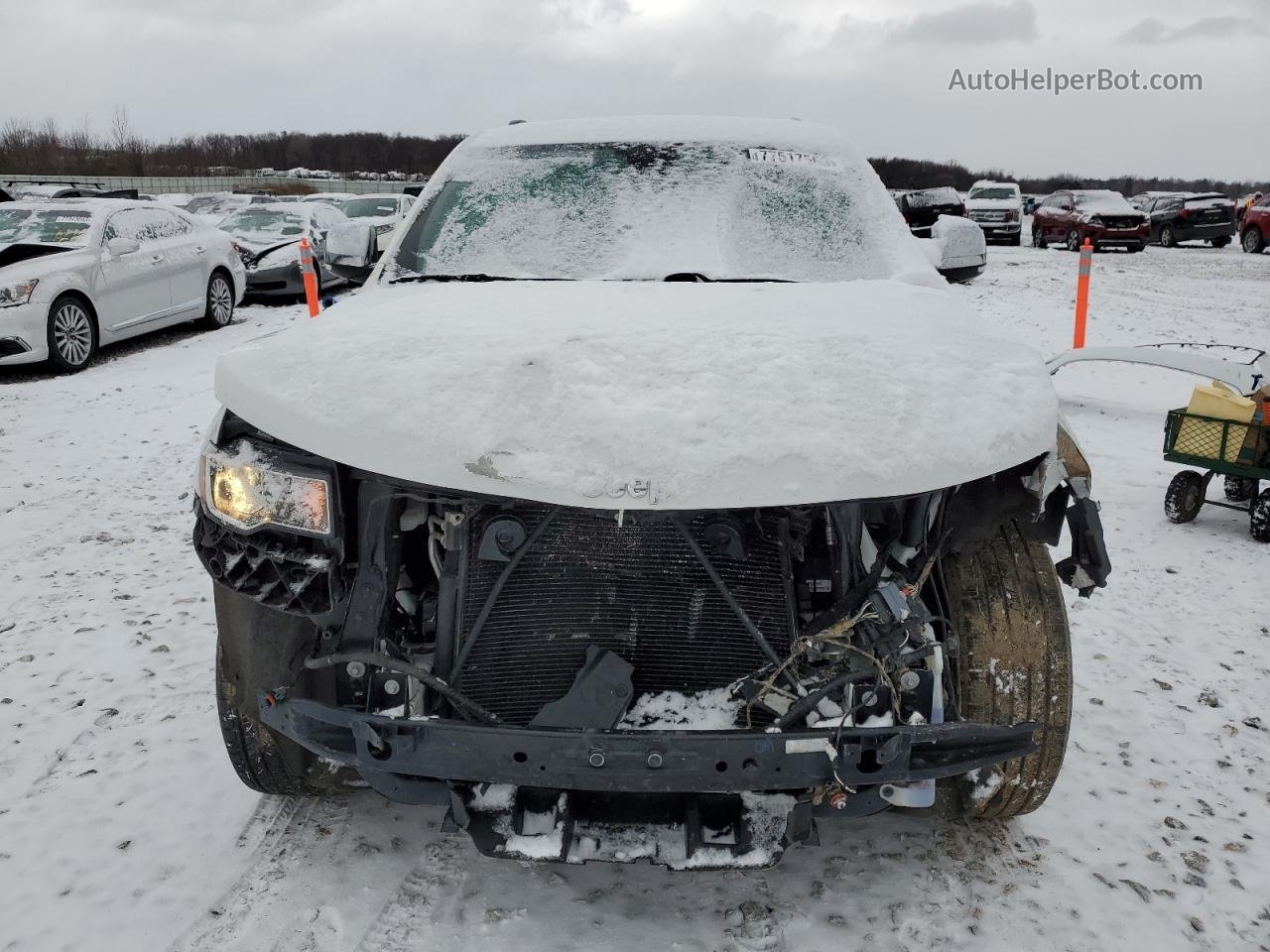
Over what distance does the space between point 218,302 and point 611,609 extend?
989 cm

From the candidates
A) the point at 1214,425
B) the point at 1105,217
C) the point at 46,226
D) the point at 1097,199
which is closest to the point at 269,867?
the point at 1214,425

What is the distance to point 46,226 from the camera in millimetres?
8859

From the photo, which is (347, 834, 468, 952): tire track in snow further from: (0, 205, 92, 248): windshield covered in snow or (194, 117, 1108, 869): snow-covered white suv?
(0, 205, 92, 248): windshield covered in snow

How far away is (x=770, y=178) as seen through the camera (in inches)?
138

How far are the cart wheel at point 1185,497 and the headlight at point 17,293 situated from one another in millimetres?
8360

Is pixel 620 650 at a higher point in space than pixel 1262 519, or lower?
higher

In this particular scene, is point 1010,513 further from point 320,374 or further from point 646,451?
point 320,374

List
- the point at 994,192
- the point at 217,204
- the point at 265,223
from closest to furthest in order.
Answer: the point at 265,223 → the point at 217,204 → the point at 994,192

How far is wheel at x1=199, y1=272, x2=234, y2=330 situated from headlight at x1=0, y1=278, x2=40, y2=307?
8.42ft

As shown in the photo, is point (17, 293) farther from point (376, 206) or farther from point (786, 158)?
point (376, 206)

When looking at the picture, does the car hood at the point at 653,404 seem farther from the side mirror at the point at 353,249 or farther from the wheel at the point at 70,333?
the wheel at the point at 70,333

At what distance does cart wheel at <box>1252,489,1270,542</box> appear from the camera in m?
4.57

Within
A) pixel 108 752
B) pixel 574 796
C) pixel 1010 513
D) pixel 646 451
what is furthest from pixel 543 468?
pixel 108 752

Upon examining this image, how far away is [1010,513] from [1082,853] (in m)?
0.98
